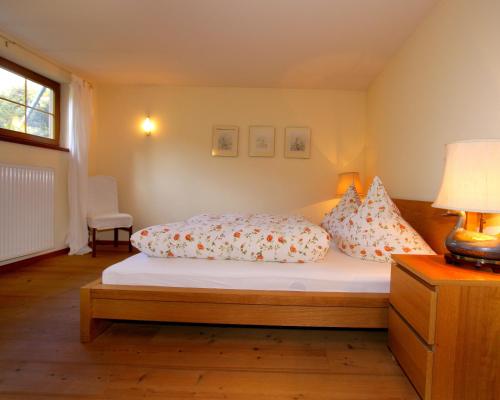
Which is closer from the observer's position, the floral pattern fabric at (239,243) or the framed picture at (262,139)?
the floral pattern fabric at (239,243)

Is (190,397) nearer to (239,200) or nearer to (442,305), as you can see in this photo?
(442,305)

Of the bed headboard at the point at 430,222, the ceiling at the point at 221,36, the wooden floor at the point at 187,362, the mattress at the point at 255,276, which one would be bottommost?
the wooden floor at the point at 187,362

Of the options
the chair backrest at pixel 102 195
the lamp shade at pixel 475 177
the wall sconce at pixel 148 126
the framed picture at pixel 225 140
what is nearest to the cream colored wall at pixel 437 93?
the lamp shade at pixel 475 177

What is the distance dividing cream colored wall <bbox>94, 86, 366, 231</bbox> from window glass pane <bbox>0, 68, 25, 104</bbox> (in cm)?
104

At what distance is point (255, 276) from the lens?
173 cm

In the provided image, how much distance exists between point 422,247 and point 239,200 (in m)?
2.68

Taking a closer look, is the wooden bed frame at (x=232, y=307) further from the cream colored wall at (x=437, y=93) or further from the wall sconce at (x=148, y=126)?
the wall sconce at (x=148, y=126)

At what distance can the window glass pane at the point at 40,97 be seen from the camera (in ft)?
11.2

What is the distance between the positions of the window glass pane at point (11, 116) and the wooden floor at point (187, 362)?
1977 mm

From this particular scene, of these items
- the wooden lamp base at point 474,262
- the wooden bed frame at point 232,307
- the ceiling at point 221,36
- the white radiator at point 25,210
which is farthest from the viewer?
the white radiator at point 25,210

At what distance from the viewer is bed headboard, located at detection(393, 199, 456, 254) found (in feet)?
6.33

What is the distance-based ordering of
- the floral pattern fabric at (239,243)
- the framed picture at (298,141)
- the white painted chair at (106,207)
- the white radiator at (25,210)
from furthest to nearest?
1. the framed picture at (298,141)
2. the white painted chair at (106,207)
3. the white radiator at (25,210)
4. the floral pattern fabric at (239,243)

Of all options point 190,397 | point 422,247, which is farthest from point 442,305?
point 190,397

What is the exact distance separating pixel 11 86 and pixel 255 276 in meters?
3.37
